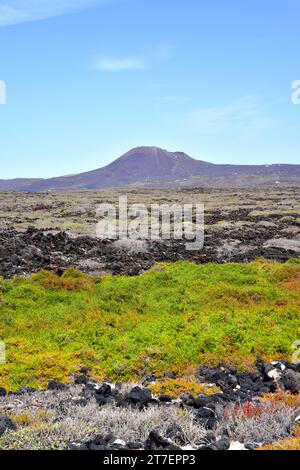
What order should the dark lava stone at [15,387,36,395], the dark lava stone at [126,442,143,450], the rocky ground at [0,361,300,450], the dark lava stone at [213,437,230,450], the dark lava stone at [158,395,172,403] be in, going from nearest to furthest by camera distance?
the dark lava stone at [213,437,230,450]
the dark lava stone at [126,442,143,450]
the rocky ground at [0,361,300,450]
the dark lava stone at [158,395,172,403]
the dark lava stone at [15,387,36,395]

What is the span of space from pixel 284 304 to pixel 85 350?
7593 mm

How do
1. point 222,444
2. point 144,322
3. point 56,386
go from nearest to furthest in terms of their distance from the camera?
point 222,444
point 56,386
point 144,322

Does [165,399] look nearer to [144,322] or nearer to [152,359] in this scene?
[152,359]

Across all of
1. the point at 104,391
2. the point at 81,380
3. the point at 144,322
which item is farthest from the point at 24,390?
the point at 144,322

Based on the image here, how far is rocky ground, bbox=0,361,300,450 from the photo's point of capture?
303 inches

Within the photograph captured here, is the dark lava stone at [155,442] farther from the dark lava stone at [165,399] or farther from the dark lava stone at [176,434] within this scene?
the dark lava stone at [165,399]

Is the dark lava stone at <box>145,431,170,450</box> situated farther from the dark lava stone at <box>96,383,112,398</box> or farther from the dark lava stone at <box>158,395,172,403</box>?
the dark lava stone at <box>96,383,112,398</box>

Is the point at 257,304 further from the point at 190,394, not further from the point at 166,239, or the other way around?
the point at 166,239

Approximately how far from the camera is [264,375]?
11.6 metres

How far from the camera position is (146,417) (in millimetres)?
8461

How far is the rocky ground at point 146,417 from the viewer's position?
769cm

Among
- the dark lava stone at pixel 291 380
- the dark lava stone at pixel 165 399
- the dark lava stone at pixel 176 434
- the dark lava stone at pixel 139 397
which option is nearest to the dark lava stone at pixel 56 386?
the dark lava stone at pixel 139 397

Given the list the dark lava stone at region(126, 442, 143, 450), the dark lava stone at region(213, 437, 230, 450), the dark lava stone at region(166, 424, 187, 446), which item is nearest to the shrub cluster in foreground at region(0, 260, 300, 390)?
the dark lava stone at region(166, 424, 187, 446)

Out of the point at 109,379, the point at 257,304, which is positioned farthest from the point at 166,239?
the point at 109,379
